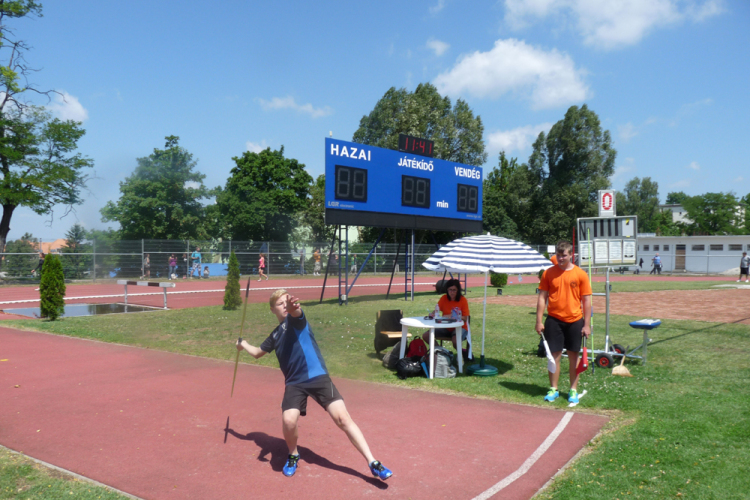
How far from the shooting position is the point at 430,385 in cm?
788

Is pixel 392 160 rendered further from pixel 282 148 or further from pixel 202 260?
pixel 282 148

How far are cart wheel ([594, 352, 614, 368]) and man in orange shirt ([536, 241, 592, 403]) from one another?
228 cm

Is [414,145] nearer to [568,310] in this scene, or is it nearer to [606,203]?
[606,203]

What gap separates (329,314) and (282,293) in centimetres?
1160

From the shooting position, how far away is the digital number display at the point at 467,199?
22516mm

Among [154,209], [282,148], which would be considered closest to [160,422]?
[154,209]

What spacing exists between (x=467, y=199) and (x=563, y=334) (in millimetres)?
16495

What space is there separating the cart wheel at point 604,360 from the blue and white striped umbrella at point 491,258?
76.2 inches

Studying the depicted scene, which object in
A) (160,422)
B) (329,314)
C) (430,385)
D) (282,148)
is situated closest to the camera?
(160,422)

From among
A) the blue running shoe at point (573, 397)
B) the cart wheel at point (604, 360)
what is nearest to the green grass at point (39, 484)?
the blue running shoe at point (573, 397)

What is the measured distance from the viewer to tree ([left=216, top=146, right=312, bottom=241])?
47.9 m

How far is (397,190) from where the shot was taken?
1969 centimetres

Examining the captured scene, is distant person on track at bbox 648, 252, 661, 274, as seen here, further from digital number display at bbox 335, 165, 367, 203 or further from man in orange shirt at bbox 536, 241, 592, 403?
man in orange shirt at bbox 536, 241, 592, 403

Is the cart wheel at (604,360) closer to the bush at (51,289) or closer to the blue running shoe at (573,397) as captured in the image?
the blue running shoe at (573,397)
